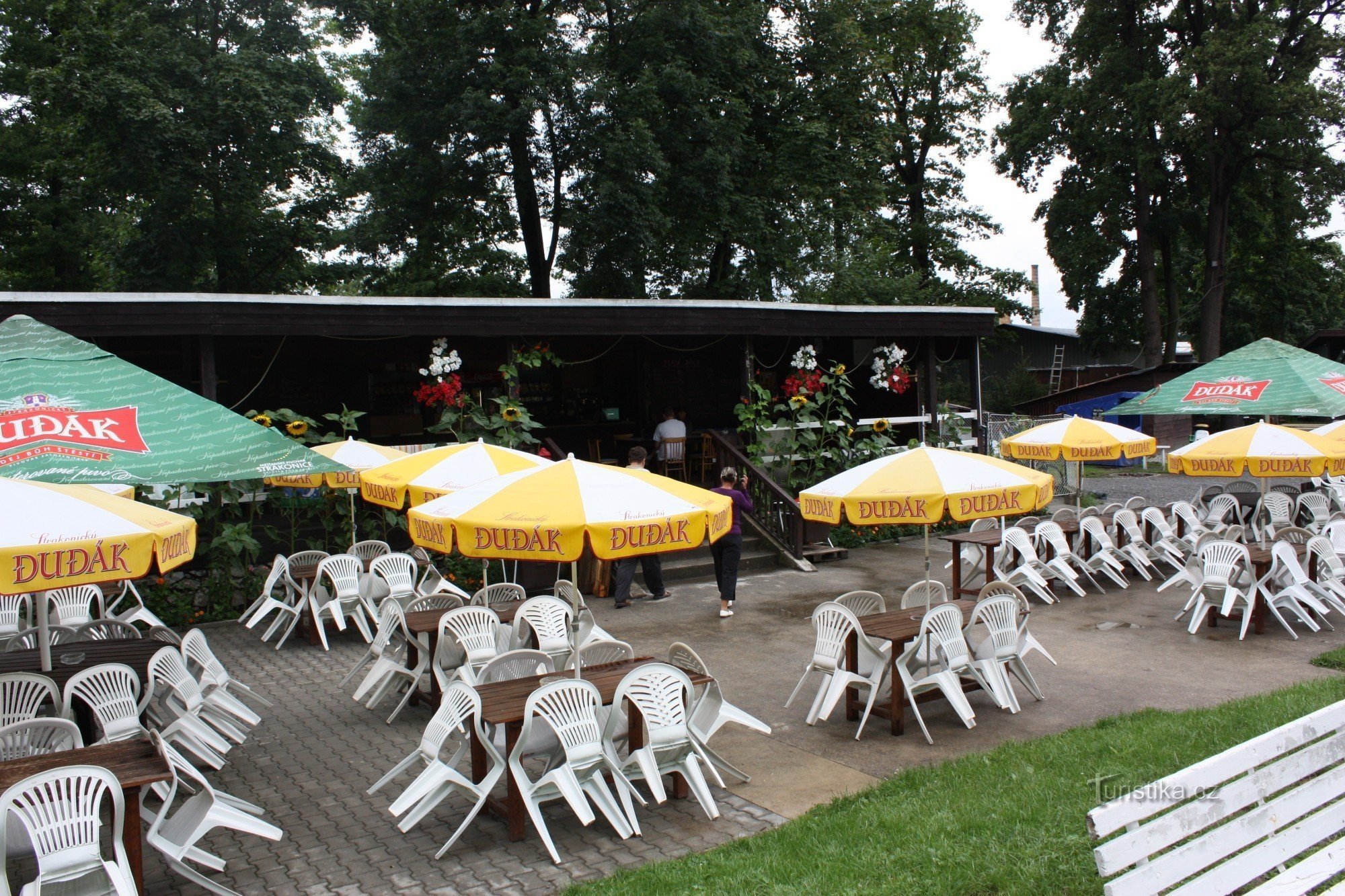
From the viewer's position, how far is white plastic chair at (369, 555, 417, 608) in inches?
385

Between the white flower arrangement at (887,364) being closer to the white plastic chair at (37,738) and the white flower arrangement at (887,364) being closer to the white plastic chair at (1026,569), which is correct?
the white plastic chair at (1026,569)

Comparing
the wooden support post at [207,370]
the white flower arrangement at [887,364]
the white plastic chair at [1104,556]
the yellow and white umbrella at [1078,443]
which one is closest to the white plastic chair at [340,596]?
the wooden support post at [207,370]

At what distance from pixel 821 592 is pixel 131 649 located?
751cm

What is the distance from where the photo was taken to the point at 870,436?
16172mm

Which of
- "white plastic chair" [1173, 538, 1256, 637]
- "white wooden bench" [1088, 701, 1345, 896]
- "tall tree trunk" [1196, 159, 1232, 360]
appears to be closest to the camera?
"white wooden bench" [1088, 701, 1345, 896]

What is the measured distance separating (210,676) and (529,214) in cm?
2202

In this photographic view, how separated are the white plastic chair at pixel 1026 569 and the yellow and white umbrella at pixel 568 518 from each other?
6275 mm

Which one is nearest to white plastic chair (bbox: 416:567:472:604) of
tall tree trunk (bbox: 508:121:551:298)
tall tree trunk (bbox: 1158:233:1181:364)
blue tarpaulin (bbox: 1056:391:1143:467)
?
tall tree trunk (bbox: 508:121:551:298)

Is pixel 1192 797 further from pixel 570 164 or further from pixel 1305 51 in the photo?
pixel 1305 51

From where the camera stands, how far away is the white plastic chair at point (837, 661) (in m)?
6.87

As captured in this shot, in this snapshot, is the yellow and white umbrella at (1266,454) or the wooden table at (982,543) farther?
the wooden table at (982,543)

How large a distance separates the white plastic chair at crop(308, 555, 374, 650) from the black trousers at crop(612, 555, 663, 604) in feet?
9.31

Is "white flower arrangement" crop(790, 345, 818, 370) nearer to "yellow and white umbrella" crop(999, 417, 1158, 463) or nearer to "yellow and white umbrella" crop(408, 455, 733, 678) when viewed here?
"yellow and white umbrella" crop(999, 417, 1158, 463)

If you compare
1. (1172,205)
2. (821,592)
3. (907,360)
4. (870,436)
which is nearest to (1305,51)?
(1172,205)
